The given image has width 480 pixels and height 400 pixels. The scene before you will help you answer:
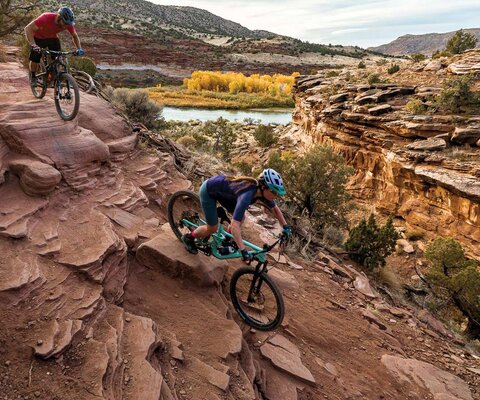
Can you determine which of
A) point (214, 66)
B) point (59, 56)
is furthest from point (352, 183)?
point (214, 66)

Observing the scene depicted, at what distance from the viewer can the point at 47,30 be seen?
6.84 meters

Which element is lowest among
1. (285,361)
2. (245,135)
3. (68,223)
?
(245,135)

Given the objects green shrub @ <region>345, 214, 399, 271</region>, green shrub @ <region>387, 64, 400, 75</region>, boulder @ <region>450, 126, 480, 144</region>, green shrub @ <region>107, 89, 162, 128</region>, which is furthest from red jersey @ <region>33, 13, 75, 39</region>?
green shrub @ <region>387, 64, 400, 75</region>

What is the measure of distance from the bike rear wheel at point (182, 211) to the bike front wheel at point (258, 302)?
3.80 feet

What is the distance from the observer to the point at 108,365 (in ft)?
11.8

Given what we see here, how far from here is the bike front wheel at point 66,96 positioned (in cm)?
652

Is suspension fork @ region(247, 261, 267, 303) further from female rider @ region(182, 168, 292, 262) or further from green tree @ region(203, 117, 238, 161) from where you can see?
green tree @ region(203, 117, 238, 161)

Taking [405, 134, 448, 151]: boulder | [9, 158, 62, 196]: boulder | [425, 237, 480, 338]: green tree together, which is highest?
[9, 158, 62, 196]: boulder

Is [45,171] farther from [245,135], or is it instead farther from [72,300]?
[245,135]

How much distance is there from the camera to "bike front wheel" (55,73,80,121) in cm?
652

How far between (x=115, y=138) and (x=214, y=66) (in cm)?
10795

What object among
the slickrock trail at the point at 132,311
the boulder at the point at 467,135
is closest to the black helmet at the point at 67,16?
the slickrock trail at the point at 132,311

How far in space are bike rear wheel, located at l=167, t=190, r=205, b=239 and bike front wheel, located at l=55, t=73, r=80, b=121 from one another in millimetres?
2297

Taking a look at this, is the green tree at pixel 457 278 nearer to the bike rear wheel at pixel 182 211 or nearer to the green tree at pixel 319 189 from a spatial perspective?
the green tree at pixel 319 189
